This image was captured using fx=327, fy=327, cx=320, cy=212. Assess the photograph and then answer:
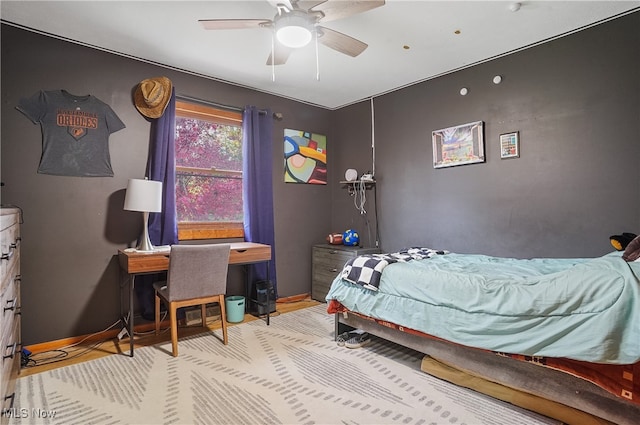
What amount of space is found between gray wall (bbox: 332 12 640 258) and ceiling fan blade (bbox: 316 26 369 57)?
4.88 feet

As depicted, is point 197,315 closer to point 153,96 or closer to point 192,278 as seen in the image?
point 192,278

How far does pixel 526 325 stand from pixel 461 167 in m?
2.00

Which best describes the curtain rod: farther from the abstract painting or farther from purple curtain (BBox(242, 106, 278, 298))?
the abstract painting

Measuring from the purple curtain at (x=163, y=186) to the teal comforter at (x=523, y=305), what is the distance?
1893mm

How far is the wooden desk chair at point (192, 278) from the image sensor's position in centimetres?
254

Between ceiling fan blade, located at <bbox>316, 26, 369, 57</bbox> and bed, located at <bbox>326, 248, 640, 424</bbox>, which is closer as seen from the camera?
bed, located at <bbox>326, 248, 640, 424</bbox>

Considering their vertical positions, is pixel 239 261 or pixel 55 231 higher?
pixel 55 231

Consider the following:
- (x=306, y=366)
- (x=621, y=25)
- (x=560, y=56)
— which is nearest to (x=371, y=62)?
(x=560, y=56)

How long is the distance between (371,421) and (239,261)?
1892mm

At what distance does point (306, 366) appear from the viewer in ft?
7.79

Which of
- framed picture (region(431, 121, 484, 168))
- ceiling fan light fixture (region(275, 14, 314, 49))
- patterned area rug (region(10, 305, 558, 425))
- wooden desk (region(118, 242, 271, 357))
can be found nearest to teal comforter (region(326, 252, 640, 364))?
patterned area rug (region(10, 305, 558, 425))

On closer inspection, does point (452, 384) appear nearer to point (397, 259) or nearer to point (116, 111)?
point (397, 259)

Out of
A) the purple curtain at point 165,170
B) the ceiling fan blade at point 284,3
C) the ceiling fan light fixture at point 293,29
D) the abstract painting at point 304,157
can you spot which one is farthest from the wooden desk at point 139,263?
the ceiling fan blade at point 284,3

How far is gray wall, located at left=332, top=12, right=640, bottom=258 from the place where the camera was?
245 centimetres
